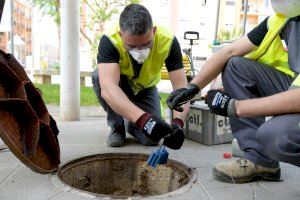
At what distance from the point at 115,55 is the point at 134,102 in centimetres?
66

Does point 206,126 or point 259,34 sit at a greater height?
point 259,34

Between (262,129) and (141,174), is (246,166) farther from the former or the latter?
(141,174)

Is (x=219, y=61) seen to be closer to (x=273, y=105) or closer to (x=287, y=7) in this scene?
(x=287, y=7)

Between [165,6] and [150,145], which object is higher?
[165,6]

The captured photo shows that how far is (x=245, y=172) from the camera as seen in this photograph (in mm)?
2068

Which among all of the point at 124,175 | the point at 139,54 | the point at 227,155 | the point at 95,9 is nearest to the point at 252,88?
the point at 227,155

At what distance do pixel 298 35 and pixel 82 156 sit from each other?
1578 mm

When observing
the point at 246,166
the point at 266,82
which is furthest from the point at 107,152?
the point at 266,82

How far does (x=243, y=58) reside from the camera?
2117 mm

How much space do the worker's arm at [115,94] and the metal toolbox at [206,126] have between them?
0.77 m

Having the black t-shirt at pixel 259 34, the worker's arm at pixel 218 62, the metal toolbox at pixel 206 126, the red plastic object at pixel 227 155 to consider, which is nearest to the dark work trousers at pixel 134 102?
the metal toolbox at pixel 206 126

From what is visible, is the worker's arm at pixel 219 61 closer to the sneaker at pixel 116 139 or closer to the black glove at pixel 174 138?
the black glove at pixel 174 138

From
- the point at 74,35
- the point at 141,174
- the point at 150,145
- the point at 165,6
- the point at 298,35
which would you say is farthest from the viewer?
the point at 165,6

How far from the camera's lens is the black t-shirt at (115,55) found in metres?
2.59
